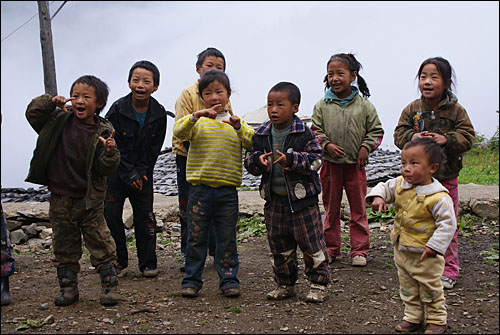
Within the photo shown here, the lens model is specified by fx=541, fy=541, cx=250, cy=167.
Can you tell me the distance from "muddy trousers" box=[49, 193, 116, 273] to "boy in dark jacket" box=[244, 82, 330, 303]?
1.18 metres

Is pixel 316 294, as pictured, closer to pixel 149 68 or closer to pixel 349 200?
pixel 349 200

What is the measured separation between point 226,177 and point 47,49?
9.63 meters

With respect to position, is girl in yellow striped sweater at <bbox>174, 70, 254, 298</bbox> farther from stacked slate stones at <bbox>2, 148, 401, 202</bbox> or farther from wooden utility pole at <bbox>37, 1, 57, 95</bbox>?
wooden utility pole at <bbox>37, 1, 57, 95</bbox>

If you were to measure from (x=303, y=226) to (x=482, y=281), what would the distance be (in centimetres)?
191

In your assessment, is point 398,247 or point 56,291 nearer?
point 398,247

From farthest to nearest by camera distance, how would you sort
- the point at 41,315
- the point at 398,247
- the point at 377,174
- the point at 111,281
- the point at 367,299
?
1. the point at 377,174
2. the point at 367,299
3. the point at 111,281
4. the point at 41,315
5. the point at 398,247

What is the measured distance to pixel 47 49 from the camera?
40.1 feet

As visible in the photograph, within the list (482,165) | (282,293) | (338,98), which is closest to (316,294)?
(282,293)

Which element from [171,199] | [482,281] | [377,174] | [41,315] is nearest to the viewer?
[41,315]

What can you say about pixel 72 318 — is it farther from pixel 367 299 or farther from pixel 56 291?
pixel 367 299

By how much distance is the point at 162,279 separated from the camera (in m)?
4.86

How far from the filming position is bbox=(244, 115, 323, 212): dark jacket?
3932 millimetres

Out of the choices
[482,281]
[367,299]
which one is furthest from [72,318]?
[482,281]

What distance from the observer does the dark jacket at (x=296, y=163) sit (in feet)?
12.9
